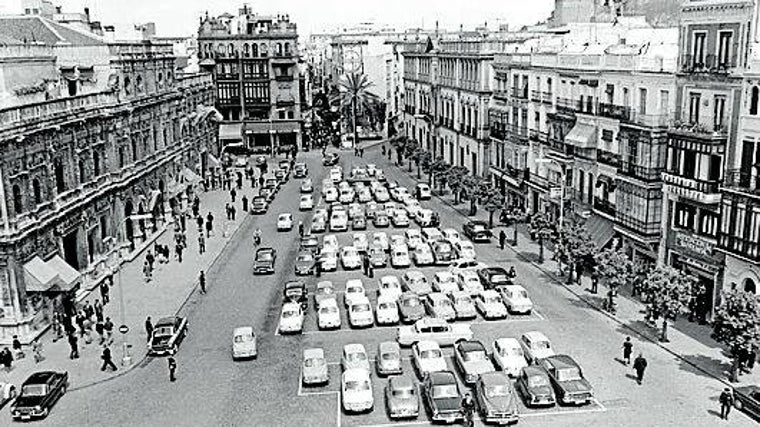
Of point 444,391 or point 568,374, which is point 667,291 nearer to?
point 568,374

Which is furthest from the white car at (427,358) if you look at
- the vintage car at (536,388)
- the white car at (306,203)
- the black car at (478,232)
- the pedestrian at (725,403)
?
the white car at (306,203)

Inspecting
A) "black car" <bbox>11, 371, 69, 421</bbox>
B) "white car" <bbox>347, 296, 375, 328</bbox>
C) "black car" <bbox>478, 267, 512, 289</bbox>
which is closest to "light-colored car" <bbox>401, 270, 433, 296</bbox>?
"black car" <bbox>478, 267, 512, 289</bbox>

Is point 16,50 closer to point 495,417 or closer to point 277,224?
point 277,224

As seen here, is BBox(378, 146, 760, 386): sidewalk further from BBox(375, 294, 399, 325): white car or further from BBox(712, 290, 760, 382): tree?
BBox(375, 294, 399, 325): white car

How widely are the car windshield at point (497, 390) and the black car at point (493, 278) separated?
58.9 feet

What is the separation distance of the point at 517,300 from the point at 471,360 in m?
10.9

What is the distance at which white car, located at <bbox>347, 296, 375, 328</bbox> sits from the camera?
46.6 metres

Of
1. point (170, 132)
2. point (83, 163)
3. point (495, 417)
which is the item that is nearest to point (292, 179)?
point (170, 132)

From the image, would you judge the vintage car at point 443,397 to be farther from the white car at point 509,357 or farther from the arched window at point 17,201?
the arched window at point 17,201

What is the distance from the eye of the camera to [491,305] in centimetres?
4778

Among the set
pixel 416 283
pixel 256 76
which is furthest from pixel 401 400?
pixel 256 76

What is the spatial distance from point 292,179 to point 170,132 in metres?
25.0

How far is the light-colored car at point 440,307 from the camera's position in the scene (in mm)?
46781

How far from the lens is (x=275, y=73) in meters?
127
